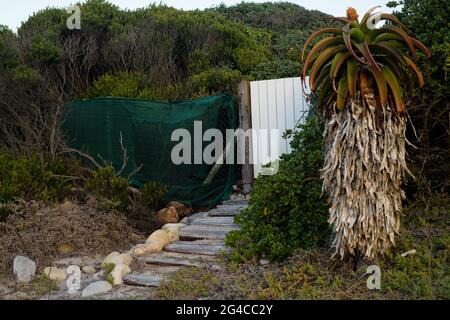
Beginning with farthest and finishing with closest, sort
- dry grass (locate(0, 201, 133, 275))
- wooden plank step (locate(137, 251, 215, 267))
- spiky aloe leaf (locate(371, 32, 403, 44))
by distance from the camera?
dry grass (locate(0, 201, 133, 275)) < wooden plank step (locate(137, 251, 215, 267)) < spiky aloe leaf (locate(371, 32, 403, 44))

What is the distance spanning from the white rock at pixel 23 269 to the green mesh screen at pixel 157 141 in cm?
269

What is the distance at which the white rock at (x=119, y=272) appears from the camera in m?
6.00

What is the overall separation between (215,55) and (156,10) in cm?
327

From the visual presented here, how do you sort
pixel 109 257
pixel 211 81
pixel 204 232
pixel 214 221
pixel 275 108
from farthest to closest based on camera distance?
1. pixel 211 81
2. pixel 275 108
3. pixel 214 221
4. pixel 204 232
5. pixel 109 257

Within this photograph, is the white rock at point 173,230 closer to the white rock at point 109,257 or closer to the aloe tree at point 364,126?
the white rock at point 109,257

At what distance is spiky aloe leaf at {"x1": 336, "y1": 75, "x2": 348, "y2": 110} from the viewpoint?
4.95m

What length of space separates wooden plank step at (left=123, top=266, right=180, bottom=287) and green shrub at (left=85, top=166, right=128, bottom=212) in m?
1.60

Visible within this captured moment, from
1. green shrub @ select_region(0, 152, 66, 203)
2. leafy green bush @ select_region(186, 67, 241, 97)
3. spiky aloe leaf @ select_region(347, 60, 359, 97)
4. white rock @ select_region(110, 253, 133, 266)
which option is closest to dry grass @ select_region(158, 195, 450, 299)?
white rock @ select_region(110, 253, 133, 266)

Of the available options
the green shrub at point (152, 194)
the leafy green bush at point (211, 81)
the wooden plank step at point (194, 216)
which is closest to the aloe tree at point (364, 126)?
the wooden plank step at point (194, 216)

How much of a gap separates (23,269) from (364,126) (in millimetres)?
3789

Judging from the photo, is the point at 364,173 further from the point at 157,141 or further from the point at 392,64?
the point at 157,141

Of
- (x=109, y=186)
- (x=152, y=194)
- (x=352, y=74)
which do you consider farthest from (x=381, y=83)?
(x=152, y=194)

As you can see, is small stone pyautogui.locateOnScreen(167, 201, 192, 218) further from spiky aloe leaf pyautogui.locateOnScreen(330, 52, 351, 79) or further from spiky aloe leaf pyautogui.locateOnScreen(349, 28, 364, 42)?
spiky aloe leaf pyautogui.locateOnScreen(349, 28, 364, 42)

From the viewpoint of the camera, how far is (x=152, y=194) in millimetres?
8359
